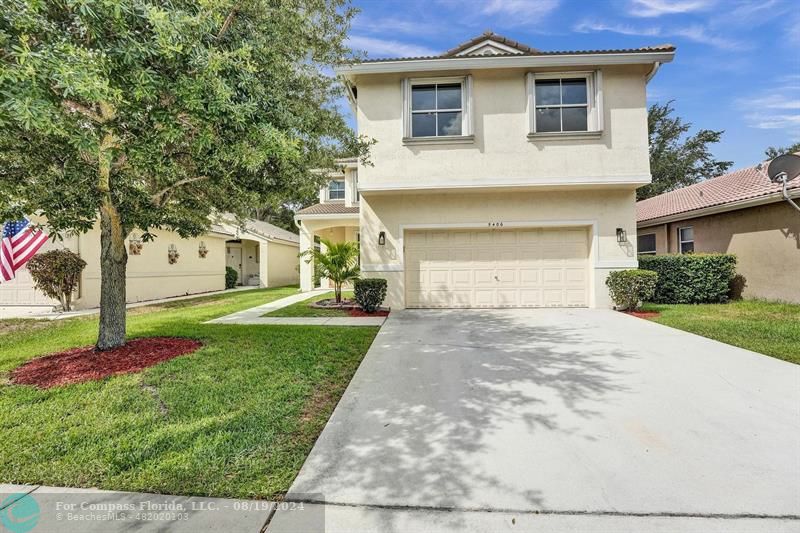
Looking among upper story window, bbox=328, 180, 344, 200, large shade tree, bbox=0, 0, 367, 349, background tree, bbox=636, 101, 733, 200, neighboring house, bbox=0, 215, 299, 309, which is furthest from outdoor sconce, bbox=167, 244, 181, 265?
background tree, bbox=636, 101, 733, 200

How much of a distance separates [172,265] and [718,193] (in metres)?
21.2

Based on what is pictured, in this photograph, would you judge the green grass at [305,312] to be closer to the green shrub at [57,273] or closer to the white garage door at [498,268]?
the white garage door at [498,268]

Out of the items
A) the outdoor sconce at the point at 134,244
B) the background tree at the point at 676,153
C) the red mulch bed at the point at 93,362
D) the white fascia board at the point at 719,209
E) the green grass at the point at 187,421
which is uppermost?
the background tree at the point at 676,153

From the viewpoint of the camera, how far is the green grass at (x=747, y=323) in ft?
19.9

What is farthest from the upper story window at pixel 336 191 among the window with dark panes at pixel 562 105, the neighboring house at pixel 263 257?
the window with dark panes at pixel 562 105

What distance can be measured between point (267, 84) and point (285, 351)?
13.1 ft

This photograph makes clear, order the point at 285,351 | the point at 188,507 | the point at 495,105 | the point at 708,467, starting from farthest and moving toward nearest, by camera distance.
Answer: the point at 495,105, the point at 285,351, the point at 708,467, the point at 188,507

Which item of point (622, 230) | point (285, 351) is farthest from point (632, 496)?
point (622, 230)

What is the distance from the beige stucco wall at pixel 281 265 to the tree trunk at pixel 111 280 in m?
15.0

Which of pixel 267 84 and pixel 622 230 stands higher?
pixel 267 84

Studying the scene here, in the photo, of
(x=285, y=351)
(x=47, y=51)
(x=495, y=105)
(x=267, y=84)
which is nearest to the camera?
(x=47, y=51)

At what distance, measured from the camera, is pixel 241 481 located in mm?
2559

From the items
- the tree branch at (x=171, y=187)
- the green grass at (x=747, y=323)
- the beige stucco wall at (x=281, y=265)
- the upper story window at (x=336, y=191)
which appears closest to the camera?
the tree branch at (x=171, y=187)

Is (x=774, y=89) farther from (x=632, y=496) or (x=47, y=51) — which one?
(x=47, y=51)
